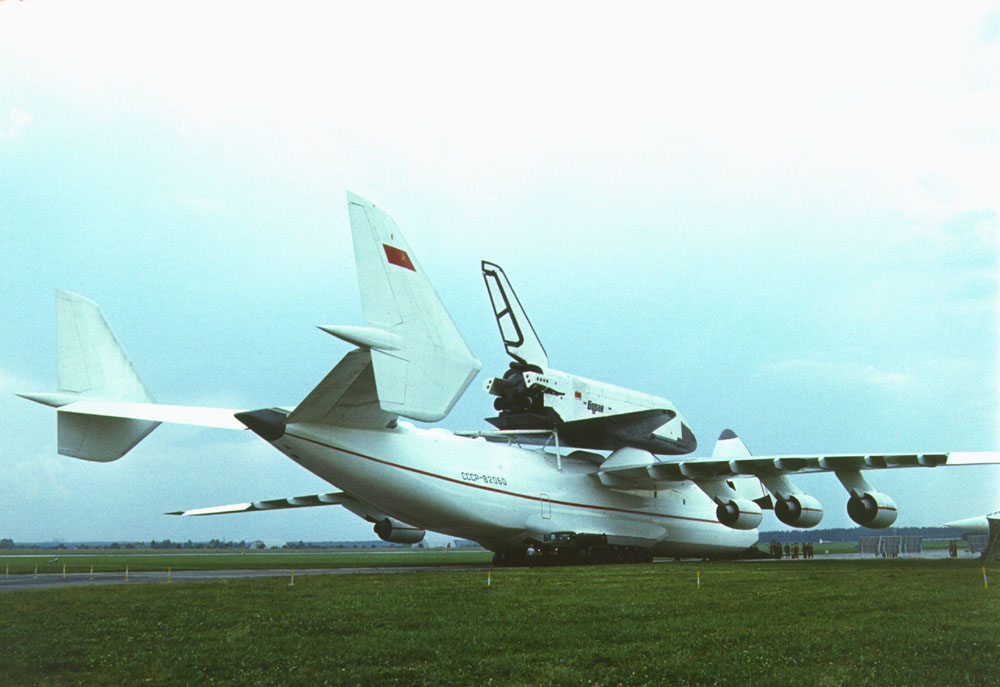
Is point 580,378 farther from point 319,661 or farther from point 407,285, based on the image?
point 319,661

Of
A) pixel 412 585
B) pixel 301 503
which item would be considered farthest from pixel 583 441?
pixel 412 585

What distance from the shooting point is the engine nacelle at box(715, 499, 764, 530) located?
2783 centimetres

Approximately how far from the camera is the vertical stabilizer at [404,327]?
13055mm

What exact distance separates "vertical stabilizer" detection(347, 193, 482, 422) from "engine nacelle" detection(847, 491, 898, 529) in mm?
15922

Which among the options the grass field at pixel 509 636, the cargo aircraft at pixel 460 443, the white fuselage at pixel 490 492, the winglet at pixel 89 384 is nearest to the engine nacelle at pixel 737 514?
the cargo aircraft at pixel 460 443

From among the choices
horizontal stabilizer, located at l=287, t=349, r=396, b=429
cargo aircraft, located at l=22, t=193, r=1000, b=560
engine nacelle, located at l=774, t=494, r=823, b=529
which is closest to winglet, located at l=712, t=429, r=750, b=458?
cargo aircraft, located at l=22, t=193, r=1000, b=560

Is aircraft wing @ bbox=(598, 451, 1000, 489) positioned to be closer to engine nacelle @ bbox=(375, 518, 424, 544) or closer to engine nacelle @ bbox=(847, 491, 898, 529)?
engine nacelle @ bbox=(847, 491, 898, 529)

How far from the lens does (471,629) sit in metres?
9.68

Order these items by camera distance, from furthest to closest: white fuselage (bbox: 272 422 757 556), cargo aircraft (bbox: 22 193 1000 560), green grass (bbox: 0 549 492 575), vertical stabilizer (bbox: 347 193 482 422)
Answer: green grass (bbox: 0 549 492 575) < white fuselage (bbox: 272 422 757 556) < cargo aircraft (bbox: 22 193 1000 560) < vertical stabilizer (bbox: 347 193 482 422)

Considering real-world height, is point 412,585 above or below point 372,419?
below

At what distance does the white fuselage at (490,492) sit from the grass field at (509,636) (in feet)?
13.5

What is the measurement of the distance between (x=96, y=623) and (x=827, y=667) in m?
8.43

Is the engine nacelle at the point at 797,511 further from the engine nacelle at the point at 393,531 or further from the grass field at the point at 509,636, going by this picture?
the grass field at the point at 509,636

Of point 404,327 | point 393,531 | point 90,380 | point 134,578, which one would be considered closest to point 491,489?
point 393,531
